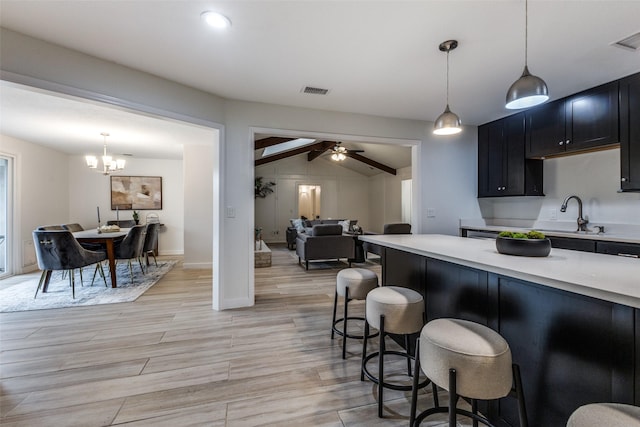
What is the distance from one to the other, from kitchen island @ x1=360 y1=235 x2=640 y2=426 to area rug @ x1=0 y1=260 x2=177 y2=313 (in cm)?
403

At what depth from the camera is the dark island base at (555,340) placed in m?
1.02

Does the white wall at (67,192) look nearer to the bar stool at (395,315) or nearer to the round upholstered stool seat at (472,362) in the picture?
the bar stool at (395,315)

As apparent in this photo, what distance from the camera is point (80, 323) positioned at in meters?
2.86

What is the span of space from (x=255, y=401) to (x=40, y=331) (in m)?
2.52

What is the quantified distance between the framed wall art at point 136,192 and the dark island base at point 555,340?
7.22 meters

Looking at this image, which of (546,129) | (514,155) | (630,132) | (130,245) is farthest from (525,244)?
(130,245)

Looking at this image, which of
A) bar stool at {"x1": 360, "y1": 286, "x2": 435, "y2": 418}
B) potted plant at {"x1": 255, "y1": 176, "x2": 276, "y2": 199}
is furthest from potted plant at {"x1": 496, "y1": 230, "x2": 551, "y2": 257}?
potted plant at {"x1": 255, "y1": 176, "x2": 276, "y2": 199}

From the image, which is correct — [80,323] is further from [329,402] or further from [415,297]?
[415,297]

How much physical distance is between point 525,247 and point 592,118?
8.21 ft

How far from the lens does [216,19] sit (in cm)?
186

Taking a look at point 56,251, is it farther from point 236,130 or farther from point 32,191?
point 236,130

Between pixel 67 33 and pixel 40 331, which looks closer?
pixel 67 33

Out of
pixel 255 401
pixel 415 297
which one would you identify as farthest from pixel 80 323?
pixel 415 297

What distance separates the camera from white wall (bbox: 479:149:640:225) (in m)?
3.03
